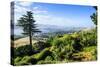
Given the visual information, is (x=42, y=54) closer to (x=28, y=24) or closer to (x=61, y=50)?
(x=61, y=50)

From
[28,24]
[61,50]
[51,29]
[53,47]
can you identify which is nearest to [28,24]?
[28,24]

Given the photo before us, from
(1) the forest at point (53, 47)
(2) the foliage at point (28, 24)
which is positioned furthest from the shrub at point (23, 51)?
(2) the foliage at point (28, 24)

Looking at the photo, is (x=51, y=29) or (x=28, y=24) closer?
(x=28, y=24)

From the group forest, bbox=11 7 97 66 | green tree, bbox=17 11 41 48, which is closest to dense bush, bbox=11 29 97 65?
forest, bbox=11 7 97 66

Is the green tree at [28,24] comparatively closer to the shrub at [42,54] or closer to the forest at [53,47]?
the forest at [53,47]
